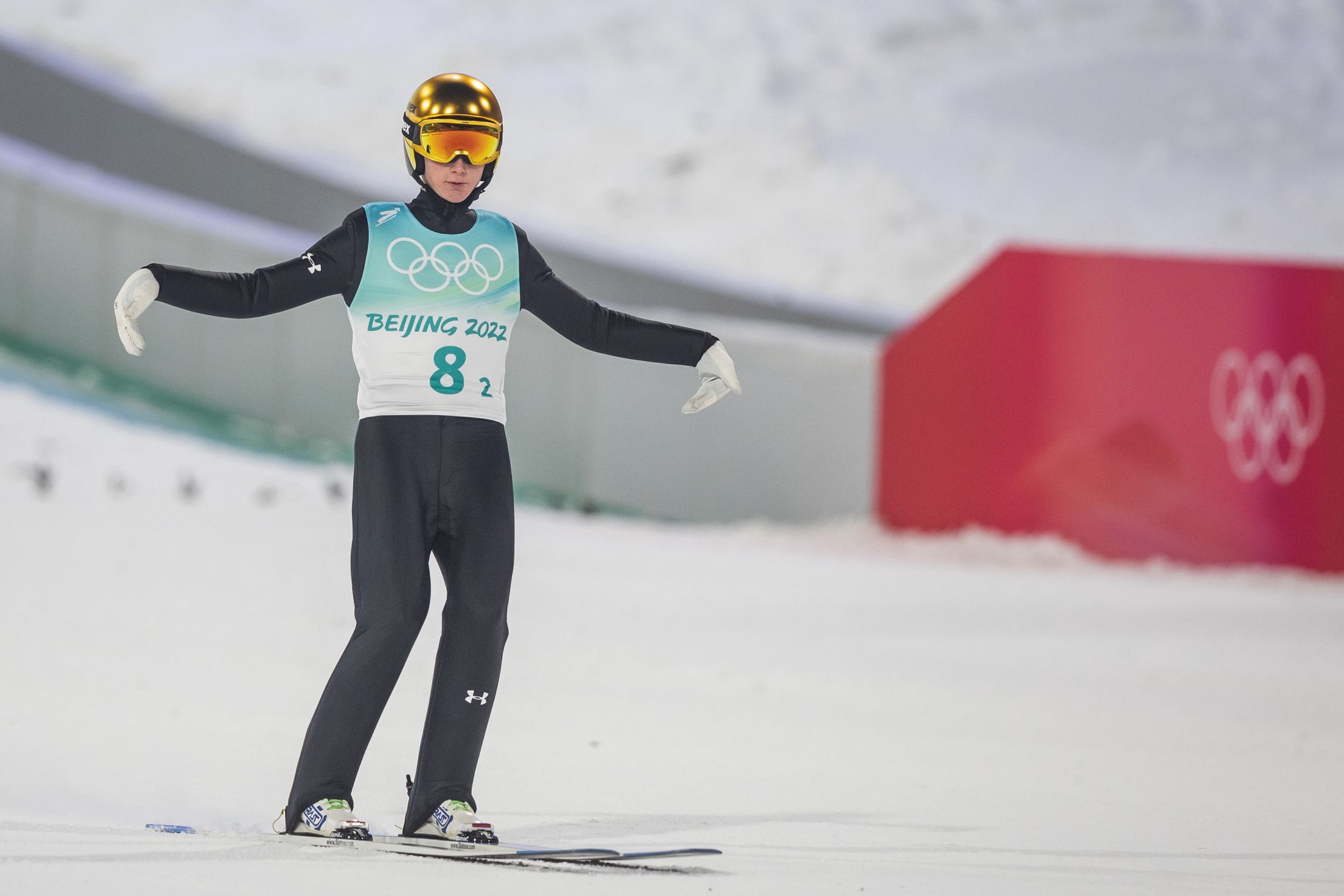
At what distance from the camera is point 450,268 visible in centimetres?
407

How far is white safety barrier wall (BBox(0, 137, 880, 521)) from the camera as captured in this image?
60.1ft

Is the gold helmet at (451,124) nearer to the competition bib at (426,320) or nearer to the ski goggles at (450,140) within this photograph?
the ski goggles at (450,140)

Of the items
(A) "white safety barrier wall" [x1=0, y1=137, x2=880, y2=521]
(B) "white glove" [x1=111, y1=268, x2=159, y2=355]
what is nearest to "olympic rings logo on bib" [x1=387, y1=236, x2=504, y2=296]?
(B) "white glove" [x1=111, y1=268, x2=159, y2=355]

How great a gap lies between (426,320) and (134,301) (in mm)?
665

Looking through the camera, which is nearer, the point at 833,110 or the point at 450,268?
the point at 450,268

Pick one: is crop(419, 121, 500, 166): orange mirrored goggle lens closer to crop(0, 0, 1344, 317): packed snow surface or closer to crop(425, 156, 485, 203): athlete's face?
crop(425, 156, 485, 203): athlete's face

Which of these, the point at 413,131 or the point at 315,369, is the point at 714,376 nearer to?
the point at 413,131

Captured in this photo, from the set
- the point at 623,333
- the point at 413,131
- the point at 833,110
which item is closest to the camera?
the point at 413,131

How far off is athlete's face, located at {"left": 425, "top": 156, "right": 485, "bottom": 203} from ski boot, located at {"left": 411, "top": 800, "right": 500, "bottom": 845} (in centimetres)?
145

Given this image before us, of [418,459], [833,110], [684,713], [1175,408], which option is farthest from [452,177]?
[833,110]

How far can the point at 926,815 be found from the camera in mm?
4727

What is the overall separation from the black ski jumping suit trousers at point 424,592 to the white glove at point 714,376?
525 millimetres

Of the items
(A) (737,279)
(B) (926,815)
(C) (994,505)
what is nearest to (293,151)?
(A) (737,279)

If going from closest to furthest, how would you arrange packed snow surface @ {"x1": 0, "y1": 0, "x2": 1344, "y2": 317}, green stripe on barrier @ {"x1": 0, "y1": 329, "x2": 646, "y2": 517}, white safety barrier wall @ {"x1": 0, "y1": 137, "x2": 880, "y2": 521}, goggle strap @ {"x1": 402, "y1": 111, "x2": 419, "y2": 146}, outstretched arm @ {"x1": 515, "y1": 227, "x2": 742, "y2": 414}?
goggle strap @ {"x1": 402, "y1": 111, "x2": 419, "y2": 146}
outstretched arm @ {"x1": 515, "y1": 227, "x2": 742, "y2": 414}
green stripe on barrier @ {"x1": 0, "y1": 329, "x2": 646, "y2": 517}
white safety barrier wall @ {"x1": 0, "y1": 137, "x2": 880, "y2": 521}
packed snow surface @ {"x1": 0, "y1": 0, "x2": 1344, "y2": 317}
